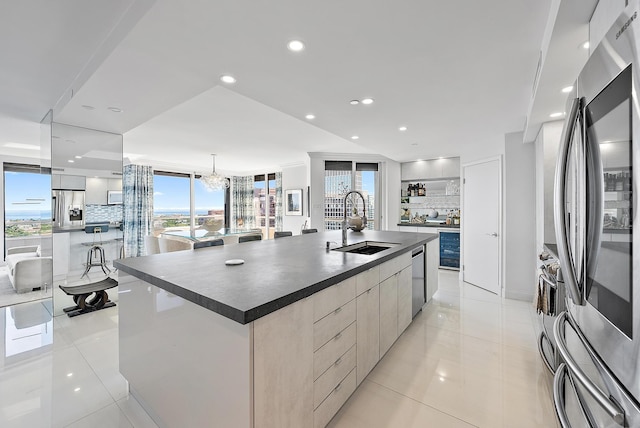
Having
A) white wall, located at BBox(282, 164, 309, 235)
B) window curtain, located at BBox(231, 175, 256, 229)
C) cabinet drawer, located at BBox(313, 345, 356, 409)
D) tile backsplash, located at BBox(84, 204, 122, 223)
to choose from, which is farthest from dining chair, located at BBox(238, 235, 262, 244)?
window curtain, located at BBox(231, 175, 256, 229)

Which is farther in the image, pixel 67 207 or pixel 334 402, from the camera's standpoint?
pixel 67 207

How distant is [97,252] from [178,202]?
178 inches

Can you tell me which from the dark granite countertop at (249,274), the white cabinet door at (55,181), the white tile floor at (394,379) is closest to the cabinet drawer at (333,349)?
the dark granite countertop at (249,274)

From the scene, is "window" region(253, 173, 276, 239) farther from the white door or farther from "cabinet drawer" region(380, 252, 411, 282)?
"cabinet drawer" region(380, 252, 411, 282)

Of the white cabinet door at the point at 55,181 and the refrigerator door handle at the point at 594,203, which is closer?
the refrigerator door handle at the point at 594,203

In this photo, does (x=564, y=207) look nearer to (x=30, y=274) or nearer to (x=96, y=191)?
(x=96, y=191)

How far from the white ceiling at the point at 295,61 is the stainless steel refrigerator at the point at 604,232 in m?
0.85

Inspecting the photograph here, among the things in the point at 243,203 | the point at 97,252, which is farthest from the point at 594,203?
the point at 243,203

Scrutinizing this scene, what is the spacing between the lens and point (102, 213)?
12.1 feet

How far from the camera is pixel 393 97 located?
271cm

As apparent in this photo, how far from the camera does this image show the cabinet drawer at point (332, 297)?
1.45m

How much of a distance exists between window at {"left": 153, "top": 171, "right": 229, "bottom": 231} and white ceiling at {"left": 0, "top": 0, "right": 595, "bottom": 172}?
4.12 meters

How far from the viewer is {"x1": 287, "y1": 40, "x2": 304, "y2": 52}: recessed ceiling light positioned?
1.81m

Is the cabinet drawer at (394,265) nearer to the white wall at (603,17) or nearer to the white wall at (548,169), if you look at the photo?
the white wall at (548,169)
